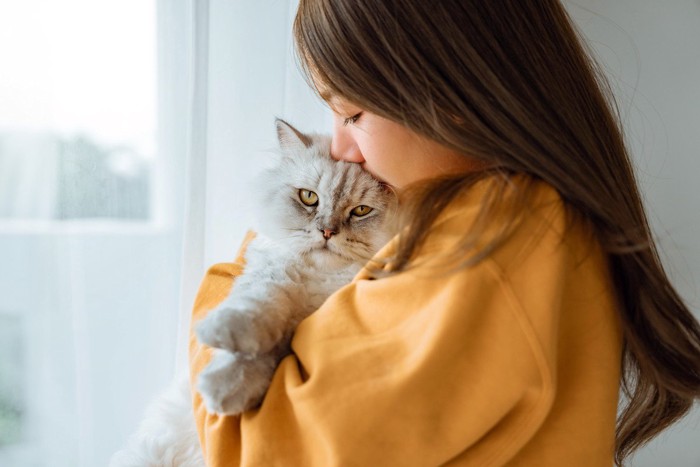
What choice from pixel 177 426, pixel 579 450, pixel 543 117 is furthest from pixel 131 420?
pixel 543 117

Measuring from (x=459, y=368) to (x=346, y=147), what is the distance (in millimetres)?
604

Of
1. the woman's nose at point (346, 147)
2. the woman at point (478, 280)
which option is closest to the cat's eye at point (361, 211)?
the woman's nose at point (346, 147)

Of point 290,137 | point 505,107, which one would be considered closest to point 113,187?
point 290,137

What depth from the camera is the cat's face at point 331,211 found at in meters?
1.10

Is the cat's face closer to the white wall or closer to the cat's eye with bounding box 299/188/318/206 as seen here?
the cat's eye with bounding box 299/188/318/206

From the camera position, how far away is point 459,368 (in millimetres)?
720

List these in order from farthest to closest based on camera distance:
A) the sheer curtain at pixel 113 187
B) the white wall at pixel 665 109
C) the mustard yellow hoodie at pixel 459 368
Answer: the white wall at pixel 665 109 < the sheer curtain at pixel 113 187 < the mustard yellow hoodie at pixel 459 368

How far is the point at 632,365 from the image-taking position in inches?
39.6

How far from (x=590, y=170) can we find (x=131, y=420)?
50.8 inches

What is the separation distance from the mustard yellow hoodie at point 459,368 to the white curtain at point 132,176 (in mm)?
611

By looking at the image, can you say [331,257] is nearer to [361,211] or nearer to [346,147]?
[361,211]

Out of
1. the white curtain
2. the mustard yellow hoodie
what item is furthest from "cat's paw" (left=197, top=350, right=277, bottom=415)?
the white curtain

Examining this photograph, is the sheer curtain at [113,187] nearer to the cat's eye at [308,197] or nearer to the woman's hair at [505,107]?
the cat's eye at [308,197]

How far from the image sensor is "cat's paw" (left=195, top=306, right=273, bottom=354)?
2.65 feet
